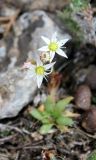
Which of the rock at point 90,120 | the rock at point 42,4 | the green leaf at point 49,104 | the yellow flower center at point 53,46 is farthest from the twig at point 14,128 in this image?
the rock at point 42,4

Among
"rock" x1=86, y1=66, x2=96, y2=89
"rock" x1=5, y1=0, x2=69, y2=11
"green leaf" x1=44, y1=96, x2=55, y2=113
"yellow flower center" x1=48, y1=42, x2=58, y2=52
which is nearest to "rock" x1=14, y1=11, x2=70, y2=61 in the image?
"rock" x1=5, y1=0, x2=69, y2=11

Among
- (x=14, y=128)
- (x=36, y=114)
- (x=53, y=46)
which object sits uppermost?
(x=53, y=46)

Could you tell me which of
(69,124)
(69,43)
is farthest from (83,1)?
(69,124)

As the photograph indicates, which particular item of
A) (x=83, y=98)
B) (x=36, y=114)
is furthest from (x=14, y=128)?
(x=83, y=98)

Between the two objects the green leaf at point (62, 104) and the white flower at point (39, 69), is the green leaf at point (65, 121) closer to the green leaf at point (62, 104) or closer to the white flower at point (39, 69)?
the green leaf at point (62, 104)

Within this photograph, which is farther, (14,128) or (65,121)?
(14,128)

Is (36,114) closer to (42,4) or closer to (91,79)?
(91,79)

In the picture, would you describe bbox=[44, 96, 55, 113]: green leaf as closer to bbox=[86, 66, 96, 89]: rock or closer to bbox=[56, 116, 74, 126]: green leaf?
bbox=[56, 116, 74, 126]: green leaf
